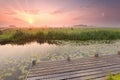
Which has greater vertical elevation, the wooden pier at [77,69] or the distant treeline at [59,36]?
the distant treeline at [59,36]

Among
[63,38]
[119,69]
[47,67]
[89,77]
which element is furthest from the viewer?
[63,38]

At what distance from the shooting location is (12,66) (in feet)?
34.6

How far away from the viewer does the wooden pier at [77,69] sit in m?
7.21

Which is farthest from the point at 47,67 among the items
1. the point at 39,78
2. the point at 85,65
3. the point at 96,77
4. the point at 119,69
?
the point at 119,69

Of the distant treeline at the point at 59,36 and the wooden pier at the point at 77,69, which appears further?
the distant treeline at the point at 59,36

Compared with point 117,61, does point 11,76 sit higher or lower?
lower

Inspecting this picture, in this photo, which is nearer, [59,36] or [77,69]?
[77,69]

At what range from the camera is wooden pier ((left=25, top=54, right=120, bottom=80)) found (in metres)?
7.21

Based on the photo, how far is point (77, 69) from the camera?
8.04 meters

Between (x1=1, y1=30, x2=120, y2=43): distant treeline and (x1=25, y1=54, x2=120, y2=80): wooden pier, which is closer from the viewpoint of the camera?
(x1=25, y1=54, x2=120, y2=80): wooden pier

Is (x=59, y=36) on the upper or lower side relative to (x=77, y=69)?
upper

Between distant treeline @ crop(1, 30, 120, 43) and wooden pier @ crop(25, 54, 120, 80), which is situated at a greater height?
distant treeline @ crop(1, 30, 120, 43)

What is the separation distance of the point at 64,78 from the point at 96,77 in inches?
54.8

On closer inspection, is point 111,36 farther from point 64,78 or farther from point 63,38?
point 64,78
